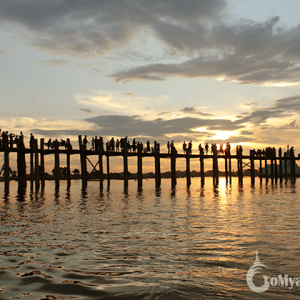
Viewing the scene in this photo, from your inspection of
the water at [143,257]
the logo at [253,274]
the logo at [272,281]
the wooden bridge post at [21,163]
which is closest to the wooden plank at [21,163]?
the wooden bridge post at [21,163]

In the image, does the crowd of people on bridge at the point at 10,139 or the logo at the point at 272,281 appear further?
the crowd of people on bridge at the point at 10,139

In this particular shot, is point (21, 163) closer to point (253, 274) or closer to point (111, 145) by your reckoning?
point (111, 145)

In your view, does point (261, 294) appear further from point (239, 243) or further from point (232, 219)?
point (232, 219)

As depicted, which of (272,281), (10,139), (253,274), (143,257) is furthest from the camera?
(10,139)

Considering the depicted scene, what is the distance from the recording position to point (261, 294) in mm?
5020

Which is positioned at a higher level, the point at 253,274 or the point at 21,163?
the point at 21,163

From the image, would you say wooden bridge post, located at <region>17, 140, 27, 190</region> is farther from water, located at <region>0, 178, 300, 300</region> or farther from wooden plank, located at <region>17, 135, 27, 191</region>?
water, located at <region>0, 178, 300, 300</region>

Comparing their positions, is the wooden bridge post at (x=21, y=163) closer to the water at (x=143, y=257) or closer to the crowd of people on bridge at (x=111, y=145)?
the crowd of people on bridge at (x=111, y=145)

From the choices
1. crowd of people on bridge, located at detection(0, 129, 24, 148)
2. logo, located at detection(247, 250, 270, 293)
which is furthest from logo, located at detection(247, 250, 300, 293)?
crowd of people on bridge, located at detection(0, 129, 24, 148)

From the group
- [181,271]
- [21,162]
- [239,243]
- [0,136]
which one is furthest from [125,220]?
[21,162]

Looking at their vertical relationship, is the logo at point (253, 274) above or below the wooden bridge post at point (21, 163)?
below

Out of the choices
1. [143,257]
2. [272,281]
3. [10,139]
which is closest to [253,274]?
[272,281]

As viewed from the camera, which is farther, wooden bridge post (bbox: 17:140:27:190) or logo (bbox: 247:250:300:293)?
wooden bridge post (bbox: 17:140:27:190)

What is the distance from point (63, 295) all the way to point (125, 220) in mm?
7400
